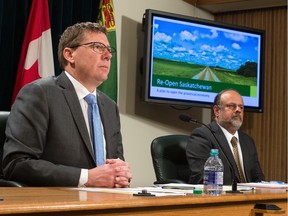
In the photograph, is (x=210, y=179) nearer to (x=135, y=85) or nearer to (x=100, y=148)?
(x=100, y=148)

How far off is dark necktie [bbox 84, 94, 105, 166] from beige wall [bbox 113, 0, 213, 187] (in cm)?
240

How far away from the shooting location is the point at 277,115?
20.0 feet

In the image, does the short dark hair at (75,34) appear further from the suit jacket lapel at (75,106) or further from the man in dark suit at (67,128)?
the suit jacket lapel at (75,106)

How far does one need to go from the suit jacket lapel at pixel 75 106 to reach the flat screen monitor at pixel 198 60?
2353mm

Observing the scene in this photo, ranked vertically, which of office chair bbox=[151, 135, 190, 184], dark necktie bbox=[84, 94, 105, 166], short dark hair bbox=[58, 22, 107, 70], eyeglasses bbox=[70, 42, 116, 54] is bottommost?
office chair bbox=[151, 135, 190, 184]

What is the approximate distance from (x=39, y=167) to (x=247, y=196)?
934 mm

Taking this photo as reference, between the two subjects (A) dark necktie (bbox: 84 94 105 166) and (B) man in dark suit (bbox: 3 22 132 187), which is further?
(A) dark necktie (bbox: 84 94 105 166)

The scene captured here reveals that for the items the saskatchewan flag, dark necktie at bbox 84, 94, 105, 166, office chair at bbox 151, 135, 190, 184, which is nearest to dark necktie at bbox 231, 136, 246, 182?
office chair at bbox 151, 135, 190, 184

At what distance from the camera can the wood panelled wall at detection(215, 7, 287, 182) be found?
19.8ft

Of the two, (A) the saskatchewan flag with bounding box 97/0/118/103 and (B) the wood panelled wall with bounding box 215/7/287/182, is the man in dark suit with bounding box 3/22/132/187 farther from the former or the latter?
(B) the wood panelled wall with bounding box 215/7/287/182

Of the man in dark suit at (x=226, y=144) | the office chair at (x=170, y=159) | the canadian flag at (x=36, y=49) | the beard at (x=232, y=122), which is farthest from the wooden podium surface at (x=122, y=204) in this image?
the canadian flag at (x=36, y=49)

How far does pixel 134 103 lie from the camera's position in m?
5.33

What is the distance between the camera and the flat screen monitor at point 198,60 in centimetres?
516

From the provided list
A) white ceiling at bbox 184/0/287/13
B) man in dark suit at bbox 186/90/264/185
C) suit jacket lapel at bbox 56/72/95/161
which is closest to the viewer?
suit jacket lapel at bbox 56/72/95/161
